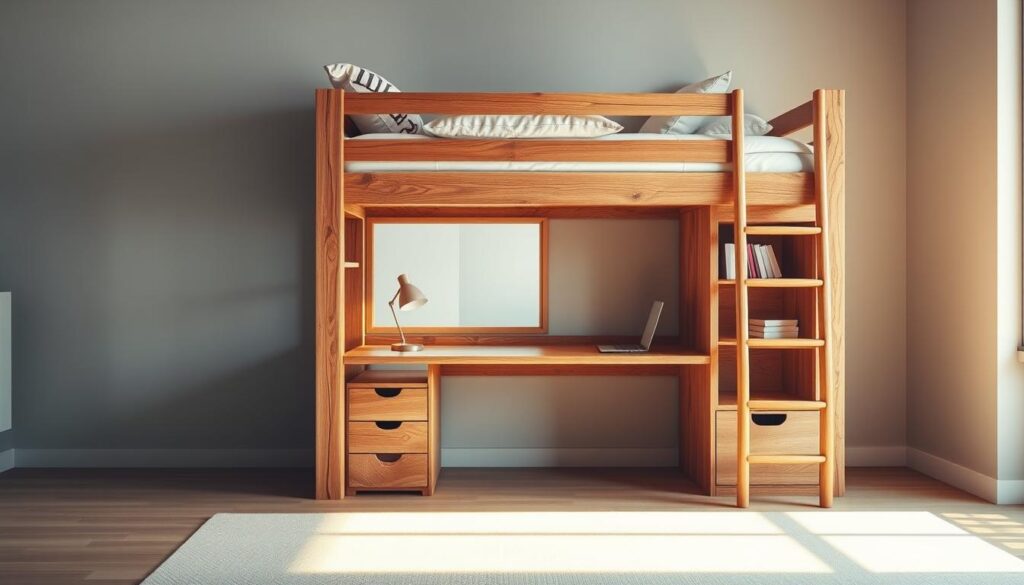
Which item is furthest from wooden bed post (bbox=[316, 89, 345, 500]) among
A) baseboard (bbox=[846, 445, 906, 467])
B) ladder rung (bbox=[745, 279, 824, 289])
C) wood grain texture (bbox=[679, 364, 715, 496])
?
baseboard (bbox=[846, 445, 906, 467])

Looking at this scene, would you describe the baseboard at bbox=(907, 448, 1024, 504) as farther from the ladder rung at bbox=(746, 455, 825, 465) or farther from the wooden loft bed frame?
the ladder rung at bbox=(746, 455, 825, 465)

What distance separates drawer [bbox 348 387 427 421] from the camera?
10.1 feet

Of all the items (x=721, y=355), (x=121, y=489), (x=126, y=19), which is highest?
(x=126, y=19)

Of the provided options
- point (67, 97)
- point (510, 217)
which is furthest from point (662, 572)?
point (67, 97)

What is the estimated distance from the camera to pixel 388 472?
307 centimetres

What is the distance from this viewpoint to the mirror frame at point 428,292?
11.7ft

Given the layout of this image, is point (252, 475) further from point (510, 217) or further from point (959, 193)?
point (959, 193)

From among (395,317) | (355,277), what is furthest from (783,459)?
(355,277)

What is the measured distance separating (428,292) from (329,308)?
0.67 meters

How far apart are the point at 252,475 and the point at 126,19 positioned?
220cm

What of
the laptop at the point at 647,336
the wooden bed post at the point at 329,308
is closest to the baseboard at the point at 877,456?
the laptop at the point at 647,336

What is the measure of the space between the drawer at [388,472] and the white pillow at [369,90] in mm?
1337

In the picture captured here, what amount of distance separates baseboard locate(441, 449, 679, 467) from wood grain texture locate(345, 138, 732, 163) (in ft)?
4.67

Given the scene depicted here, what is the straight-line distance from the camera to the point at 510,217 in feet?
11.7
